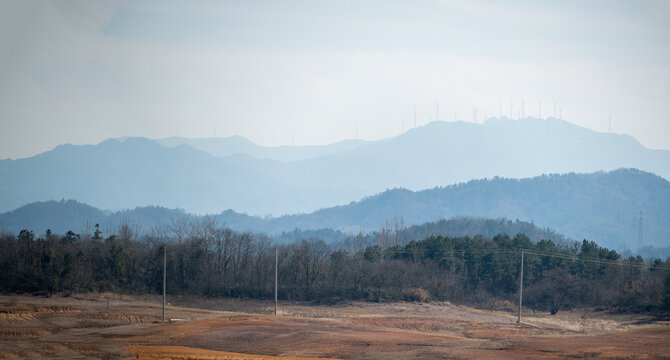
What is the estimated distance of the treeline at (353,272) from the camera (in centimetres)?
7481

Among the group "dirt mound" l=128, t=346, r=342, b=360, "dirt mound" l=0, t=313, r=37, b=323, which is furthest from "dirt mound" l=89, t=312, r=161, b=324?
"dirt mound" l=128, t=346, r=342, b=360

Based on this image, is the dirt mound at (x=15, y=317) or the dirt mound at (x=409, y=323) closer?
the dirt mound at (x=15, y=317)

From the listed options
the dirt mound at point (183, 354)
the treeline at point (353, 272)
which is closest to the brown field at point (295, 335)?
the dirt mound at point (183, 354)

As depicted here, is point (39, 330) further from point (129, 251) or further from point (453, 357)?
point (129, 251)

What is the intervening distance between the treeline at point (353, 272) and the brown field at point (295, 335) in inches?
291

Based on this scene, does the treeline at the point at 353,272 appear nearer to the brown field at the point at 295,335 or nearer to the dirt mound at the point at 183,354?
the brown field at the point at 295,335

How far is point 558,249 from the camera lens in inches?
4119

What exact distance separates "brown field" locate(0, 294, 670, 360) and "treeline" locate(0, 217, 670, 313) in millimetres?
7386

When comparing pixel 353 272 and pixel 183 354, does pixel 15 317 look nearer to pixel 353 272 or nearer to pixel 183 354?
pixel 183 354

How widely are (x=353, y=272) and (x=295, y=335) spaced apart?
150ft

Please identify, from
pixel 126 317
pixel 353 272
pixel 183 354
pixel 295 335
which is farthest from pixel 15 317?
pixel 353 272

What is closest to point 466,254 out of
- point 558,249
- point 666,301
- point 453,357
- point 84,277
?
point 558,249

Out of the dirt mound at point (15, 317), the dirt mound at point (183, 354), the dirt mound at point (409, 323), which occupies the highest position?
the dirt mound at point (183, 354)

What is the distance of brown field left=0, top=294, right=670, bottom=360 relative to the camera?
1391 inches
